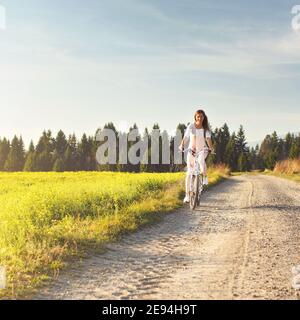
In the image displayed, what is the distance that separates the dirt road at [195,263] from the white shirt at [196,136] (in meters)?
2.40

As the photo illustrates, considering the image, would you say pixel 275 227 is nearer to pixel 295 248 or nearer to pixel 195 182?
pixel 295 248

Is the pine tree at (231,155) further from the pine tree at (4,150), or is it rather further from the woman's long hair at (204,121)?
the woman's long hair at (204,121)

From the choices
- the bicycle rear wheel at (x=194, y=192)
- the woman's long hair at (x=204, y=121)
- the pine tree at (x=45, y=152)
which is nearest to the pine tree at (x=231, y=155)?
the pine tree at (x=45, y=152)

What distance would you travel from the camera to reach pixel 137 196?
17.8 metres

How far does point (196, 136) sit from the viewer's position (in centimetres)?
1416

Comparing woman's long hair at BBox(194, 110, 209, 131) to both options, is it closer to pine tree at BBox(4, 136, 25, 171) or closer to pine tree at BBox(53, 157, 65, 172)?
pine tree at BBox(53, 157, 65, 172)

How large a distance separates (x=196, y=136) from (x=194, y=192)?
6.30ft

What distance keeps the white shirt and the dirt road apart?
7.87ft

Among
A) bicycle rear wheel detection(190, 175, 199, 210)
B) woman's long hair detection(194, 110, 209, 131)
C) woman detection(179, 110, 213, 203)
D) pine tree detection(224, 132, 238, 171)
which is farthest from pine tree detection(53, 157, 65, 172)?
Answer: woman's long hair detection(194, 110, 209, 131)

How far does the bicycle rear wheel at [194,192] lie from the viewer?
1453cm

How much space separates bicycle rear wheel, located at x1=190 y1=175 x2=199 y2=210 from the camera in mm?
14531

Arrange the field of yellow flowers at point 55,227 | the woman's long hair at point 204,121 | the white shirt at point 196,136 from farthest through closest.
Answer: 1. the white shirt at point 196,136
2. the woman's long hair at point 204,121
3. the field of yellow flowers at point 55,227

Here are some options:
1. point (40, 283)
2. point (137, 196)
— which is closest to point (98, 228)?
point (40, 283)
